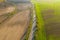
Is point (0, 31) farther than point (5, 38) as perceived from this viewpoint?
Yes

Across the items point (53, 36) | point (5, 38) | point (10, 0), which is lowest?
point (53, 36)

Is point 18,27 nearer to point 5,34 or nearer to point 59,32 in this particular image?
point 5,34

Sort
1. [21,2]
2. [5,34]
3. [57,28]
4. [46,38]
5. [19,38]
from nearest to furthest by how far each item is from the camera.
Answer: [19,38] → [5,34] → [46,38] → [57,28] → [21,2]

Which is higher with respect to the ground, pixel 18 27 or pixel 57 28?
pixel 18 27

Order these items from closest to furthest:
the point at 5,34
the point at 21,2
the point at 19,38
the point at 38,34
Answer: the point at 19,38 → the point at 5,34 → the point at 38,34 → the point at 21,2

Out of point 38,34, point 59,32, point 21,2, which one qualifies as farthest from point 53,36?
point 21,2

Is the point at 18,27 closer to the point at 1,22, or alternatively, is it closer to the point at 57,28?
the point at 1,22

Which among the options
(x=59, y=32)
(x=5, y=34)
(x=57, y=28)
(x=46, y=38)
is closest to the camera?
(x=5, y=34)

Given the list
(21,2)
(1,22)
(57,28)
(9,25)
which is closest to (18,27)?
(9,25)

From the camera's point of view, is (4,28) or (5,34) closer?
(5,34)
